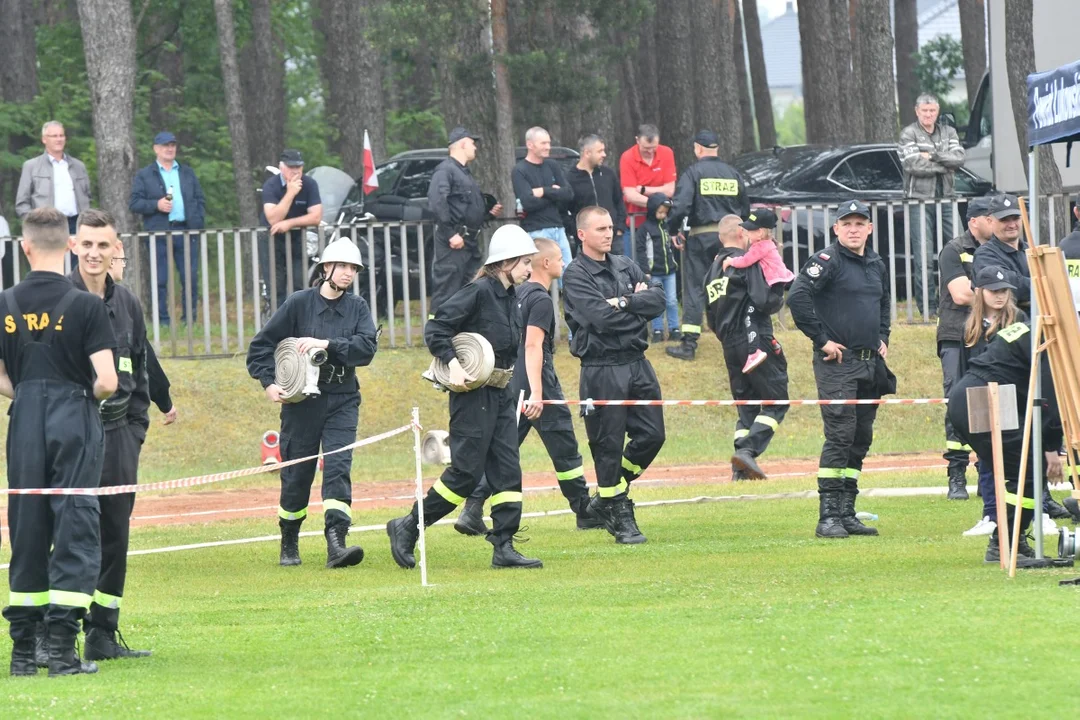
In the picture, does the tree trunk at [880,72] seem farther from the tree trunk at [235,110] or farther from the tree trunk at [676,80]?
the tree trunk at [235,110]

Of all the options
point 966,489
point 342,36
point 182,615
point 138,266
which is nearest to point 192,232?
point 138,266

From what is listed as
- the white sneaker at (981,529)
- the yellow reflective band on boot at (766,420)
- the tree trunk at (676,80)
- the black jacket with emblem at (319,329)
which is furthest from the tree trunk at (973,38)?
the black jacket with emblem at (319,329)

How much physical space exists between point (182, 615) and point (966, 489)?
269 inches

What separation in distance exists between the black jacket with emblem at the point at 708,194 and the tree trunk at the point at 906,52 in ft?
79.3

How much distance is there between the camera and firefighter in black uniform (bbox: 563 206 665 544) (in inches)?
487

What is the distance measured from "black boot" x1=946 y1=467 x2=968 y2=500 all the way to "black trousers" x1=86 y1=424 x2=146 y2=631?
730 cm

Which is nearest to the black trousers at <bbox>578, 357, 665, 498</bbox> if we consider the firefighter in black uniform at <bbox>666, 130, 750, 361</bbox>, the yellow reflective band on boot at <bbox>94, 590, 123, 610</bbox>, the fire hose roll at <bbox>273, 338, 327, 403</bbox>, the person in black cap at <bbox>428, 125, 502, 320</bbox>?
the fire hose roll at <bbox>273, 338, 327, 403</bbox>

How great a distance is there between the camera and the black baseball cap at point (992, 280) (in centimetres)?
1062

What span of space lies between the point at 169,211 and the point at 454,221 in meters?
3.49

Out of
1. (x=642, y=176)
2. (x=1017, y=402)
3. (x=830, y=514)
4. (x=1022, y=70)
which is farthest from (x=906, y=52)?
(x=1017, y=402)

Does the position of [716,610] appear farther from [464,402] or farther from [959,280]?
[959,280]

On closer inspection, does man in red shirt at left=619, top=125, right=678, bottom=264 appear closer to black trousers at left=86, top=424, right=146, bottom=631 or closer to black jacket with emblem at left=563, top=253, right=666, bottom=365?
black jacket with emblem at left=563, top=253, right=666, bottom=365

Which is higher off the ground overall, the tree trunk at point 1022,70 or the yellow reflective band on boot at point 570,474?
the tree trunk at point 1022,70

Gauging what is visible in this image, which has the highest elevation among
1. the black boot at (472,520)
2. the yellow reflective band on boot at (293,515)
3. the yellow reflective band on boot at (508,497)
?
the yellow reflective band on boot at (508,497)
